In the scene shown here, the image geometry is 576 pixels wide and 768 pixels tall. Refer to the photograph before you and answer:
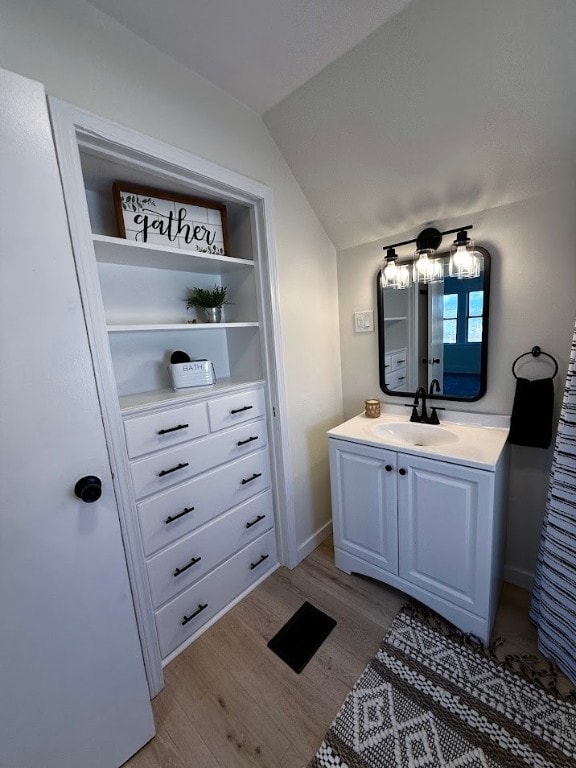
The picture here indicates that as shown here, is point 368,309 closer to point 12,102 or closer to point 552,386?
point 552,386

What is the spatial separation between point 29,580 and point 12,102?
1217 mm

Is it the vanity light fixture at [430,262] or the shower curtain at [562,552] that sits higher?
the vanity light fixture at [430,262]

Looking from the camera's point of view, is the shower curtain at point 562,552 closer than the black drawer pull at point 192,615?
Yes

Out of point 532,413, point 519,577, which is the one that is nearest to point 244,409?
point 532,413

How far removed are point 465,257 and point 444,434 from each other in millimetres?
901

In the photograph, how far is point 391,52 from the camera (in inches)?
43.7

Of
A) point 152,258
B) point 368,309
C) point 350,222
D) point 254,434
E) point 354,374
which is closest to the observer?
point 152,258

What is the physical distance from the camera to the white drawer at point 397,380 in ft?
6.19

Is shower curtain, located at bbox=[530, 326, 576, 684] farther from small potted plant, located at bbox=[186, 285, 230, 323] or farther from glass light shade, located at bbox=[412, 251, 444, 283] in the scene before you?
small potted plant, located at bbox=[186, 285, 230, 323]

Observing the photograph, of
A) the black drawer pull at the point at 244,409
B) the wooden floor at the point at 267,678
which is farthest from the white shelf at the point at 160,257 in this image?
the wooden floor at the point at 267,678

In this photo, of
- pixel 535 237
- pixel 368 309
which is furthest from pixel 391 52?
pixel 368 309

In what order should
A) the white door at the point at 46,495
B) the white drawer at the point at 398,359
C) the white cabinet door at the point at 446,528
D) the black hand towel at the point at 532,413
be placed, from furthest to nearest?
the white drawer at the point at 398,359
the black hand towel at the point at 532,413
the white cabinet door at the point at 446,528
the white door at the point at 46,495

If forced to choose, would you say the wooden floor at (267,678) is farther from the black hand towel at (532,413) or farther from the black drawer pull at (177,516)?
the black hand towel at (532,413)

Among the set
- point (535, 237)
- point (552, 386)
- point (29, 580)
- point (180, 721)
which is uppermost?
point (535, 237)
